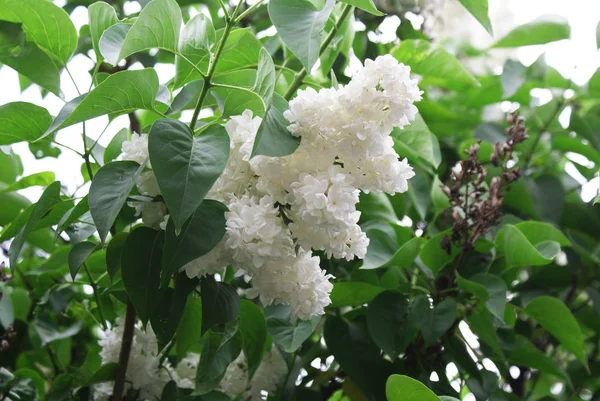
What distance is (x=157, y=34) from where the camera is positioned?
563 millimetres

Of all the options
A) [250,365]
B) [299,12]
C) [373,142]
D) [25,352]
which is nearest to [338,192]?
[373,142]

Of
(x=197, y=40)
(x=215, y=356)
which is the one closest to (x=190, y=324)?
(x=215, y=356)

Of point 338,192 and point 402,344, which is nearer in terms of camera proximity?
point 338,192

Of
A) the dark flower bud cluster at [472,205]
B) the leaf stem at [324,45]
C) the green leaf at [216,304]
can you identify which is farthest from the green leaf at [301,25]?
the dark flower bud cluster at [472,205]

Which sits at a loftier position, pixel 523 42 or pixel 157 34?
pixel 157 34

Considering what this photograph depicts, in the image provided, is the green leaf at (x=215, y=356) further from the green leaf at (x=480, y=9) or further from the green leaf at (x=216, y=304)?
the green leaf at (x=480, y=9)

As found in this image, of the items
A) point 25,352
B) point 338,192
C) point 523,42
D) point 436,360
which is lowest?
point 25,352

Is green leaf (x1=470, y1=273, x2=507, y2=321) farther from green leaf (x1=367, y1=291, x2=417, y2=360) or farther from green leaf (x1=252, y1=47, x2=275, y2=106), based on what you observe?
green leaf (x1=252, y1=47, x2=275, y2=106)

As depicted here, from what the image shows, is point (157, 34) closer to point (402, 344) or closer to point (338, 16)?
point (338, 16)

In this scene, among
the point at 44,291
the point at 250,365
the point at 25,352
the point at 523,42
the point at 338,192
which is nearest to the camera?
the point at 338,192

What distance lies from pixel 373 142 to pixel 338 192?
50 mm

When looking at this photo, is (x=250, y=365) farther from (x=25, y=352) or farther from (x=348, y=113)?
(x=25, y=352)

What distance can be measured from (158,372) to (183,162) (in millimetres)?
363

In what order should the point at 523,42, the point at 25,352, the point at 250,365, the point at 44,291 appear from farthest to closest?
the point at 523,42 → the point at 25,352 → the point at 44,291 → the point at 250,365
